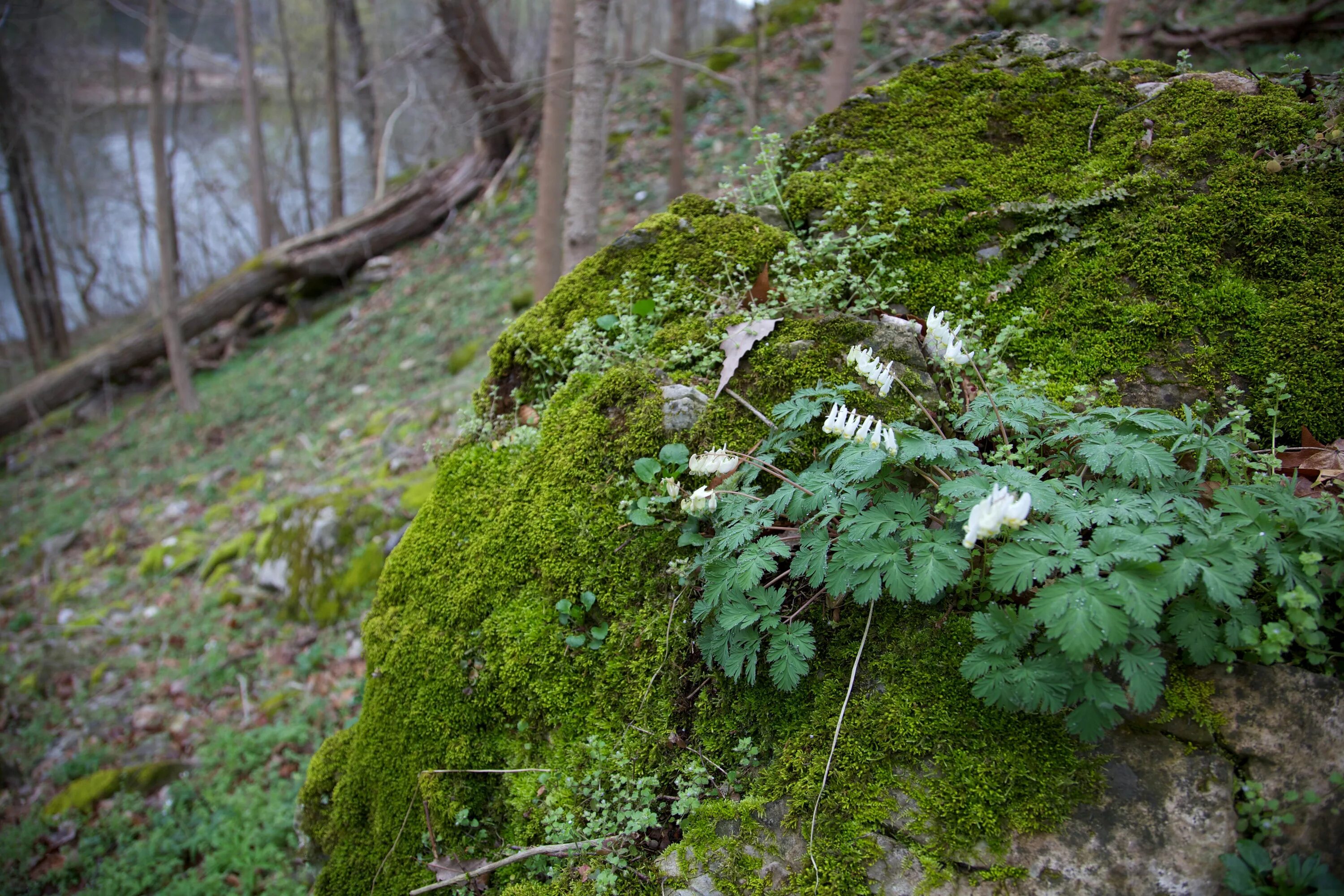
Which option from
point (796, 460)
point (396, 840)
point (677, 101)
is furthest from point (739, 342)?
point (677, 101)

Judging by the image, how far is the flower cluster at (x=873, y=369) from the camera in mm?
2160

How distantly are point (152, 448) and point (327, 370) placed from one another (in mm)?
3252

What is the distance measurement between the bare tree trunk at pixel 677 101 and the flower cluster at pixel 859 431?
7.69 m

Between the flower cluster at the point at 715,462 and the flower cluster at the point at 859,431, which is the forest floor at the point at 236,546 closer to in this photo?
the flower cluster at the point at 715,462

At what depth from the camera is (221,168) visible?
28.9 m

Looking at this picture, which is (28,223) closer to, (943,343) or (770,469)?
(770,469)

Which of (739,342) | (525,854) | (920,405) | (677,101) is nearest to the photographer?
(525,854)

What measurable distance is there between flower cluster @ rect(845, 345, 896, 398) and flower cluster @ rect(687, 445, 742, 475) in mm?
505

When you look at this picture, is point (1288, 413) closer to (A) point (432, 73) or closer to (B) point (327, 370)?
(B) point (327, 370)

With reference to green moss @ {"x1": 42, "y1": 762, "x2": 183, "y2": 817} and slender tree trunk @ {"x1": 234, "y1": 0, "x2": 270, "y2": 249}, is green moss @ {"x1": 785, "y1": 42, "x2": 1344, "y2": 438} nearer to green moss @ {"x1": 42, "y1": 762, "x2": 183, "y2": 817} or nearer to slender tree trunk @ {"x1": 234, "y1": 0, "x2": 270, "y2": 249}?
green moss @ {"x1": 42, "y1": 762, "x2": 183, "y2": 817}

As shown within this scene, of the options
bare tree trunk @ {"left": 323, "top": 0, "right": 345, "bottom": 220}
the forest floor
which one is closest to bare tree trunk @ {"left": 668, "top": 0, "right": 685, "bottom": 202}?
the forest floor

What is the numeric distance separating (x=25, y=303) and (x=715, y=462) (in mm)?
21720

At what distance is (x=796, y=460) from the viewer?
2.29 metres

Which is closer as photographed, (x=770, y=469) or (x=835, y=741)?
(x=835, y=741)
